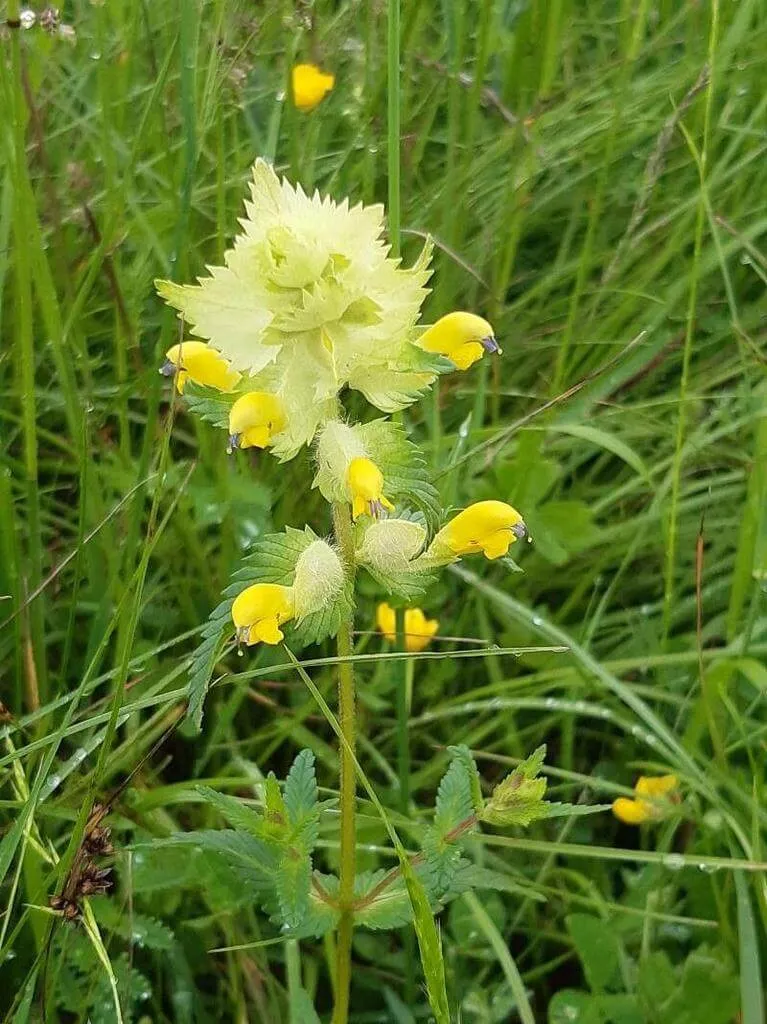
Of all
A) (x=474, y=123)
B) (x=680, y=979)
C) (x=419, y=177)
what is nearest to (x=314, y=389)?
(x=680, y=979)

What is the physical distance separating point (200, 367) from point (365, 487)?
0.66 ft

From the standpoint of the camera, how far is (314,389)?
74 centimetres

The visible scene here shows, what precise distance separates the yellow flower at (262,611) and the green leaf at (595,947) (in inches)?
18.8

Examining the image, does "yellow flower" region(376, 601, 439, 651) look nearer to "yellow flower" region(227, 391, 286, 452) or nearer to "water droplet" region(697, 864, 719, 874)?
"water droplet" region(697, 864, 719, 874)

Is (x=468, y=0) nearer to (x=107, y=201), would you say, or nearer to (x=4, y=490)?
(x=107, y=201)

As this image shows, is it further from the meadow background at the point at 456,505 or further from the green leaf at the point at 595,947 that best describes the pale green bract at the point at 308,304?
the green leaf at the point at 595,947

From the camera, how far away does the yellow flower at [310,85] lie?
152cm

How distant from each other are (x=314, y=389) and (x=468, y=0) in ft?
3.88

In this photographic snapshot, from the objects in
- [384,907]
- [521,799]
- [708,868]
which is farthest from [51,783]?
[708,868]

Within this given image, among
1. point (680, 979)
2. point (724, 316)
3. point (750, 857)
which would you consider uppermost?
point (724, 316)

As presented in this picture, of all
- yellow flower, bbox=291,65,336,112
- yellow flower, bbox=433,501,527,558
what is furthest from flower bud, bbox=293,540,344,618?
yellow flower, bbox=291,65,336,112

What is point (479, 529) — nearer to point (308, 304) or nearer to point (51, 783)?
point (308, 304)

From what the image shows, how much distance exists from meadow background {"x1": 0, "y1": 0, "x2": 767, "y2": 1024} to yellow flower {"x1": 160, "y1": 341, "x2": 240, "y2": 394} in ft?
0.26

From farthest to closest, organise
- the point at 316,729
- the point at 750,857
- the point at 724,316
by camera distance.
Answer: the point at 724,316 < the point at 316,729 < the point at 750,857
